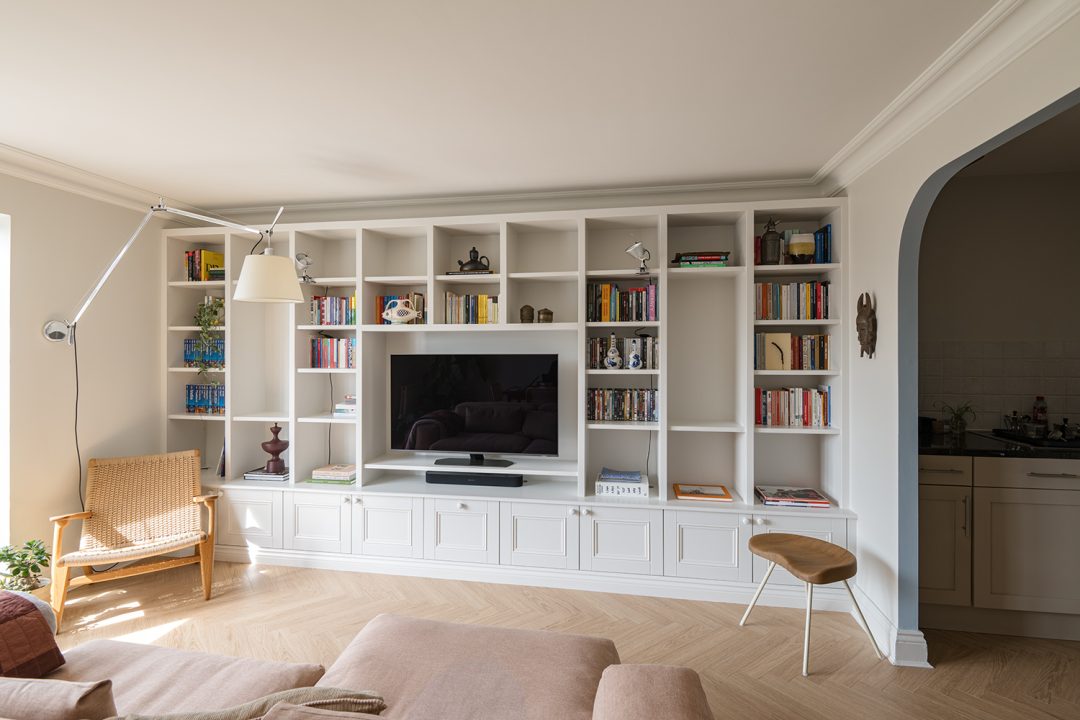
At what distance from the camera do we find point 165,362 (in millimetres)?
3883

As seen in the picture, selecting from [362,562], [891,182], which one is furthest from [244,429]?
[891,182]

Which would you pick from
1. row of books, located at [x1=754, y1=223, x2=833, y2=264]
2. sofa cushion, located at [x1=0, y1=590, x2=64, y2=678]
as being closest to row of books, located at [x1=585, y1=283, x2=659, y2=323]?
row of books, located at [x1=754, y1=223, x2=833, y2=264]

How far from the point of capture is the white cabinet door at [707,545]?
Answer: 3146 millimetres

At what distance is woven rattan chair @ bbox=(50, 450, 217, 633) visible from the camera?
9.75 ft

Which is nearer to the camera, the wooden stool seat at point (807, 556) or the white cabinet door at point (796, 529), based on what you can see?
the wooden stool seat at point (807, 556)

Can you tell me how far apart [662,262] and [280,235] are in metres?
2.64

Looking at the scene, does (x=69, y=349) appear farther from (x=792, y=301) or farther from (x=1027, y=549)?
(x=1027, y=549)

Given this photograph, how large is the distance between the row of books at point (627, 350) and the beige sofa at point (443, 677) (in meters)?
1.83

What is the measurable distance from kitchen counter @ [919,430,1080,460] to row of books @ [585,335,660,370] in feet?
4.83

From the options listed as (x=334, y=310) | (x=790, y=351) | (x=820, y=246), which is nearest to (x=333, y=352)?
(x=334, y=310)

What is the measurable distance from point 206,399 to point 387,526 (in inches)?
66.1

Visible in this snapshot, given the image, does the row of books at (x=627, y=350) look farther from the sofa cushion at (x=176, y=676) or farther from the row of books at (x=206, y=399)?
the row of books at (x=206, y=399)

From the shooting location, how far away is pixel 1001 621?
2.76 m

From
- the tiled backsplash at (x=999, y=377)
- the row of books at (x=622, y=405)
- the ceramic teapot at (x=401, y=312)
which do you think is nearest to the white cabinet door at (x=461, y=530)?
the row of books at (x=622, y=405)
